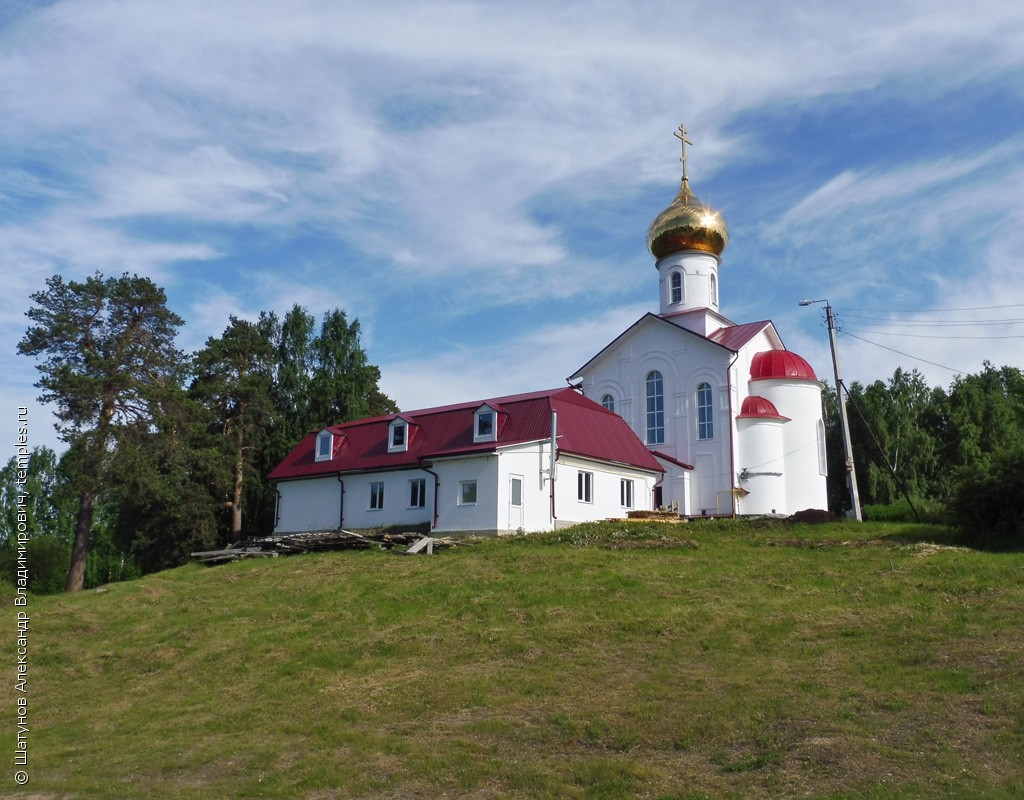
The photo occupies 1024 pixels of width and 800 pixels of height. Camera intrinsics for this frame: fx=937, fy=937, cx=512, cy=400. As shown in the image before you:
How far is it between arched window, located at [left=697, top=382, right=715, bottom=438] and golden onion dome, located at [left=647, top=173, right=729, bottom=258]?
25.0 feet

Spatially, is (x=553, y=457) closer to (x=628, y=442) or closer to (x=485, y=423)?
(x=485, y=423)

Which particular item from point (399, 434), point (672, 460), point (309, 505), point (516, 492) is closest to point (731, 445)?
point (672, 460)

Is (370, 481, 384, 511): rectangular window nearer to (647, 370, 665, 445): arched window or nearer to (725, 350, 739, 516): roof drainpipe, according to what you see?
(647, 370, 665, 445): arched window

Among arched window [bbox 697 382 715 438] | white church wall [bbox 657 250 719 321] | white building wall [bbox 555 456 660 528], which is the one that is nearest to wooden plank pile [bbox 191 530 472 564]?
white building wall [bbox 555 456 660 528]

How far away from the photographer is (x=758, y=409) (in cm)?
3628

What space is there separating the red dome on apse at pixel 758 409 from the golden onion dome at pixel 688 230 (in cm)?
843

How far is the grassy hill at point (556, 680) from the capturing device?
1034 centimetres

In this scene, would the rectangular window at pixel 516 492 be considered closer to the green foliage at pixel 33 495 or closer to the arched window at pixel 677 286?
the arched window at pixel 677 286

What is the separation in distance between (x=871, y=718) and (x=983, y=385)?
4827 cm

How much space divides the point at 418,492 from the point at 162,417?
10.0 meters

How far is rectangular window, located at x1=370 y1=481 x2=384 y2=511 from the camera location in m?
32.5

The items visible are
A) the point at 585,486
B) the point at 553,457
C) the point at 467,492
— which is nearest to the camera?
the point at 553,457

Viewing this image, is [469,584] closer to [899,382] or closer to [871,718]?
[871,718]

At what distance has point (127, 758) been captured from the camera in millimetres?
12086
